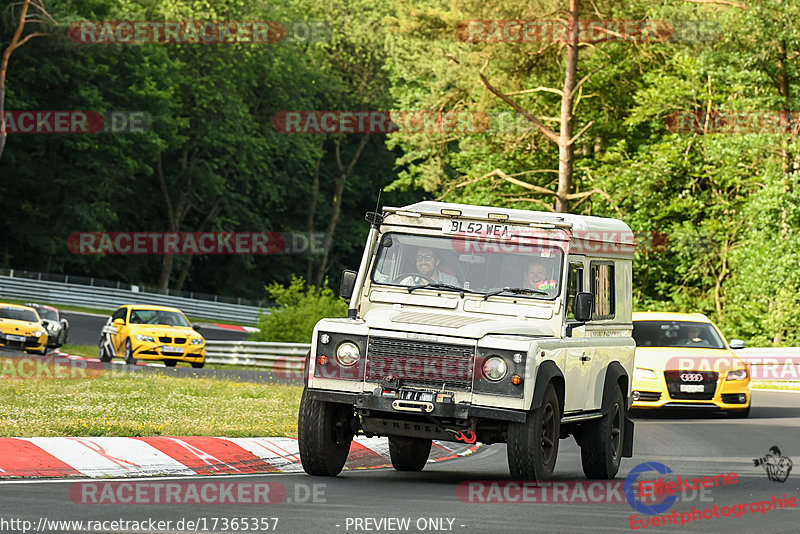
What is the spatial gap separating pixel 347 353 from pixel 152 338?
74.4 ft

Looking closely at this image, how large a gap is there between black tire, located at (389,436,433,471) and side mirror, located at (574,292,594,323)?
2.38 meters

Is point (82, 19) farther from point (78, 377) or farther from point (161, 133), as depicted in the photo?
point (78, 377)

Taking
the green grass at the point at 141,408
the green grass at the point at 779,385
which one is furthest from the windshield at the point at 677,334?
the green grass at the point at 779,385

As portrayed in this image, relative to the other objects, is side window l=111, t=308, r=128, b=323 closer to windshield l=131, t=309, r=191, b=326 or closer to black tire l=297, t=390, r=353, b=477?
windshield l=131, t=309, r=191, b=326

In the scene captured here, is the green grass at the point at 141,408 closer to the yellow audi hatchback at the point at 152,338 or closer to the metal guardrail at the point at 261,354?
the yellow audi hatchback at the point at 152,338

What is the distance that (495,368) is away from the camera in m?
11.6

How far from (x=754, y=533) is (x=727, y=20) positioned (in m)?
31.3

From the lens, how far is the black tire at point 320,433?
39.5ft

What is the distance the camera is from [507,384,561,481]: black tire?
11.6 meters

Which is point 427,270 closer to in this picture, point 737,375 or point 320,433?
point 320,433

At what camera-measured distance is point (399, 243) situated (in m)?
13.5

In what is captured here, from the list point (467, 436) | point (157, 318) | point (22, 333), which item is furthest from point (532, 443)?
point (22, 333)

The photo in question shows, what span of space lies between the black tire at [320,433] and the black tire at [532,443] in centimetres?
163

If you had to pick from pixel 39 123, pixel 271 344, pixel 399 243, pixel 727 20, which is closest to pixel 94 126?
pixel 39 123
